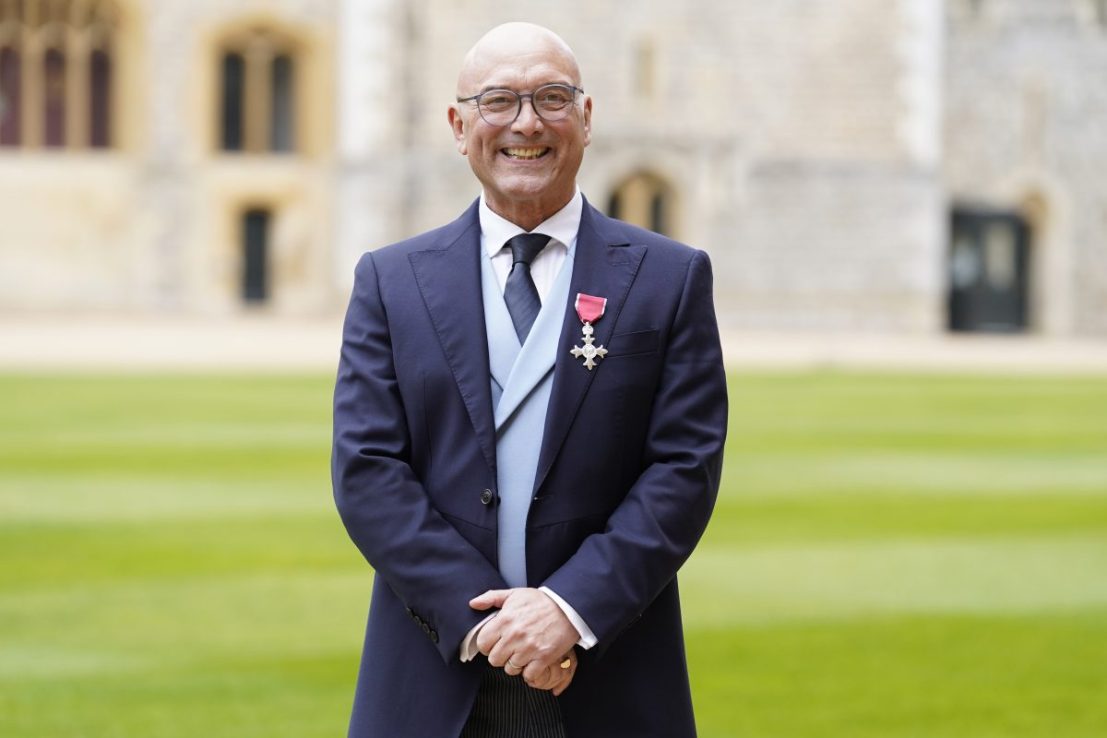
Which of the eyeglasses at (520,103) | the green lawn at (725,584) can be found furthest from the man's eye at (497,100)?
the green lawn at (725,584)

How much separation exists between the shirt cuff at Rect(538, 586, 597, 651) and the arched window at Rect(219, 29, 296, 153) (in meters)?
28.1

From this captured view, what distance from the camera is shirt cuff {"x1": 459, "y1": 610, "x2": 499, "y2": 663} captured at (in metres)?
2.88

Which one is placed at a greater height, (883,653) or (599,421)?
(599,421)

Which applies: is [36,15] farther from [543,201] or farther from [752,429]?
[543,201]

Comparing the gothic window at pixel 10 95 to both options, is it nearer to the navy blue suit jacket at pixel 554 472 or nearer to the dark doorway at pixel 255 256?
the dark doorway at pixel 255 256

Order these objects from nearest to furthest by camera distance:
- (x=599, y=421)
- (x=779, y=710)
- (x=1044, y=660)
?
(x=599, y=421)
(x=779, y=710)
(x=1044, y=660)

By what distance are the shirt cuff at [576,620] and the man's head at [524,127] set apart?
0.68 meters

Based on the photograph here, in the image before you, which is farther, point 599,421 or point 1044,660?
point 1044,660

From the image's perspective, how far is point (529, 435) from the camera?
3021 mm

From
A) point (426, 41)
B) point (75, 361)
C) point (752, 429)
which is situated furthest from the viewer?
point (426, 41)

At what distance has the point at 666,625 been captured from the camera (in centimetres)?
310

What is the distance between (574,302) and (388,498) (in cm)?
47

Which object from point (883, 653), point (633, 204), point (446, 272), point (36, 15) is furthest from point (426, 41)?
point (446, 272)

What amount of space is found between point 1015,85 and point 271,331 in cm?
1412
